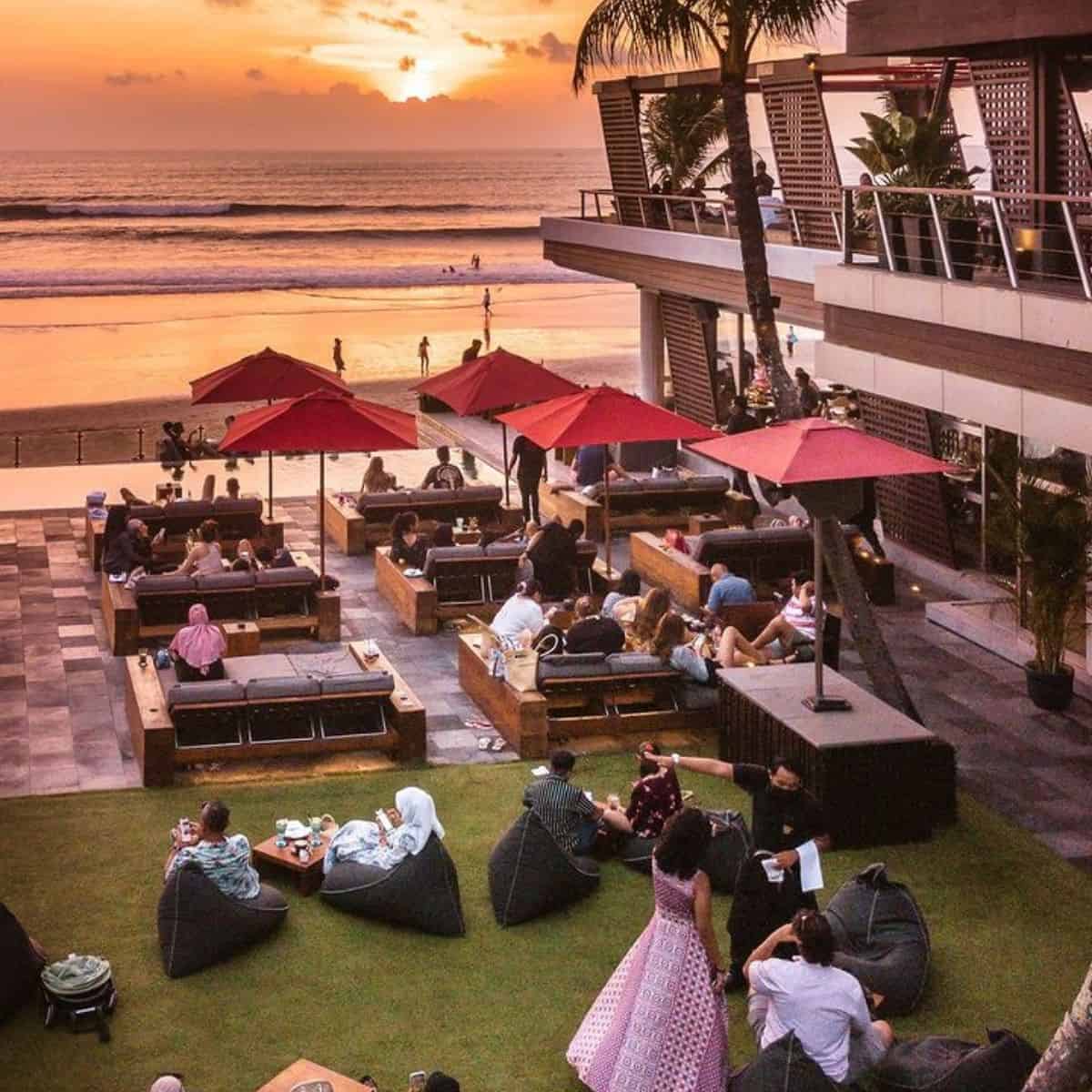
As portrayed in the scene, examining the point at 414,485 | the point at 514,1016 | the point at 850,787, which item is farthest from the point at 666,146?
the point at 514,1016

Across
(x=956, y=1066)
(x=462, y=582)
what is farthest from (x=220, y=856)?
(x=462, y=582)

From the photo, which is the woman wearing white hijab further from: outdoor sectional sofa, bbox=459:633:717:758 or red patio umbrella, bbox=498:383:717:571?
red patio umbrella, bbox=498:383:717:571

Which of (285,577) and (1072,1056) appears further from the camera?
(285,577)

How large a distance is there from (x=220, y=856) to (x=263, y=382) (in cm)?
1268

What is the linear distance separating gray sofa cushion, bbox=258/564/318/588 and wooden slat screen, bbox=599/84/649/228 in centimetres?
1543

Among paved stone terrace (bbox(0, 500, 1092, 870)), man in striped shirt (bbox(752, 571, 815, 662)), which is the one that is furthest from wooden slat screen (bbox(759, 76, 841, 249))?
man in striped shirt (bbox(752, 571, 815, 662))

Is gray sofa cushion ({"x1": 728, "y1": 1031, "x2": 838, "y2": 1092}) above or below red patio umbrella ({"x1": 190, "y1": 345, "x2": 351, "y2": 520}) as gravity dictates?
below

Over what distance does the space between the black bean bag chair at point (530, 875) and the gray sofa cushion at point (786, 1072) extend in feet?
10.5

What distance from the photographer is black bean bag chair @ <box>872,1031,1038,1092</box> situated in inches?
333

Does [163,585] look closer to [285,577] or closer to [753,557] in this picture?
[285,577]

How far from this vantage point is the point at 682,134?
1389 inches

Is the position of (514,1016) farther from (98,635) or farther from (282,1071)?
(98,635)

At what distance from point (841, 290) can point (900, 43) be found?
2707 millimetres

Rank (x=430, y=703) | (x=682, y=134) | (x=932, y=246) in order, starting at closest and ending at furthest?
(x=430, y=703) < (x=932, y=246) < (x=682, y=134)
